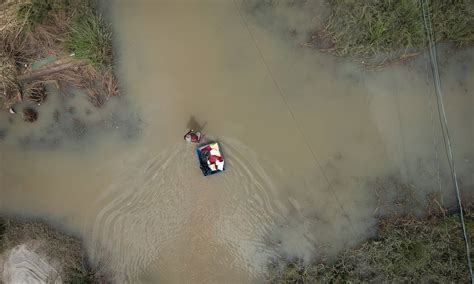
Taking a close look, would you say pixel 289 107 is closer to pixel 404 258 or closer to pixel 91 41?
pixel 404 258

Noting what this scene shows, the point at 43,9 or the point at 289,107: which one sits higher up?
the point at 43,9

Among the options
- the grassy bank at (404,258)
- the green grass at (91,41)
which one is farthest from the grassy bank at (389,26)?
the green grass at (91,41)

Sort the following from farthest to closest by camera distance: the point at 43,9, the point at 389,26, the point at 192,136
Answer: the point at 192,136, the point at 43,9, the point at 389,26

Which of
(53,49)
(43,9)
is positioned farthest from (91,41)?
(43,9)

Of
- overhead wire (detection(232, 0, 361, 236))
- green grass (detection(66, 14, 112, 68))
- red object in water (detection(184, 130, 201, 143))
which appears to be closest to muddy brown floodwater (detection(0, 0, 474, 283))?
overhead wire (detection(232, 0, 361, 236))

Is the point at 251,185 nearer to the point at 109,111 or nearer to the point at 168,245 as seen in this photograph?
the point at 168,245

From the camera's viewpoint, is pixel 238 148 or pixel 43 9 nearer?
pixel 43 9
